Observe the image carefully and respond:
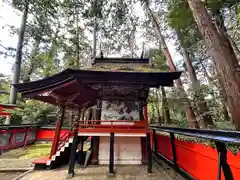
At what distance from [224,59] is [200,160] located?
82.6 inches

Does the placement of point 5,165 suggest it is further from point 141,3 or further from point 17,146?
point 141,3

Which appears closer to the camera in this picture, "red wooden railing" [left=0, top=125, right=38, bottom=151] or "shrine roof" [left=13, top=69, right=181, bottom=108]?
"shrine roof" [left=13, top=69, right=181, bottom=108]

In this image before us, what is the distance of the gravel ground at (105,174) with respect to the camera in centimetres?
368

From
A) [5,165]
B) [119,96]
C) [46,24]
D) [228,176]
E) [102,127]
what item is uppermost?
[46,24]

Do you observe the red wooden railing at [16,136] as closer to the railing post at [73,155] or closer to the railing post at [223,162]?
the railing post at [73,155]

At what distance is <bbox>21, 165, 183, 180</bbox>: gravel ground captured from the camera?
368 centimetres

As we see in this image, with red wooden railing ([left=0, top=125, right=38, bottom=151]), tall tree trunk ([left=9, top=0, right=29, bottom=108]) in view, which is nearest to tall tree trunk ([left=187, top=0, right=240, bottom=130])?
red wooden railing ([left=0, top=125, right=38, bottom=151])

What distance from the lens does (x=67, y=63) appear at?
13.1 meters

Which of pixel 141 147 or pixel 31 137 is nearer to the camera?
pixel 141 147

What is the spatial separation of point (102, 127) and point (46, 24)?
916 centimetres

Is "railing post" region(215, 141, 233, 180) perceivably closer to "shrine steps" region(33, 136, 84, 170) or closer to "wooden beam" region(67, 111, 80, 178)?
"wooden beam" region(67, 111, 80, 178)

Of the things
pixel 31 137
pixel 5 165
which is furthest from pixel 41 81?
pixel 31 137

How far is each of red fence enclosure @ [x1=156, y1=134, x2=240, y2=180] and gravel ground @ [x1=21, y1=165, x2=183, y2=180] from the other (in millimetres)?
531

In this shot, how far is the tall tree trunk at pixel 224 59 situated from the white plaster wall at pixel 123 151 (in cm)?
329
